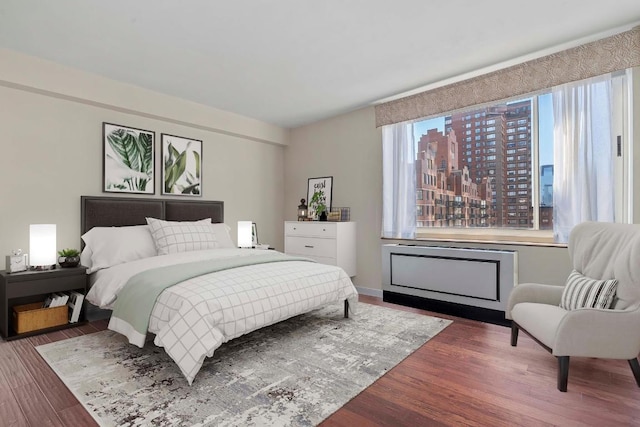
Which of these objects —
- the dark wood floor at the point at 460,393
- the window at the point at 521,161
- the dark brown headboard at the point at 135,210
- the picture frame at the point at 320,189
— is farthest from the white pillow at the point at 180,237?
the window at the point at 521,161

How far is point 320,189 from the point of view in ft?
16.3

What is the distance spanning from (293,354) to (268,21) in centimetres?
247

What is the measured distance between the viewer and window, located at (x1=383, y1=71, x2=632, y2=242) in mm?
2777

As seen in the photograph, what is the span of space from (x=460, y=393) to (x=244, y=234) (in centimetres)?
319

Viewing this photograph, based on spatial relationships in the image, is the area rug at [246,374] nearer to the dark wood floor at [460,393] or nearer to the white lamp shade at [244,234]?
the dark wood floor at [460,393]

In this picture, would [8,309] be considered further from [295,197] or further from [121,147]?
[295,197]

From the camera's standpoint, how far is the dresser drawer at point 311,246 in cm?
438

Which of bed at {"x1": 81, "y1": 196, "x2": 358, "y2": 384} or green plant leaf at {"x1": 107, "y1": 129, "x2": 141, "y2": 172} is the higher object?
green plant leaf at {"x1": 107, "y1": 129, "x2": 141, "y2": 172}

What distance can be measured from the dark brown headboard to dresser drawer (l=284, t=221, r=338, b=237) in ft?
3.38

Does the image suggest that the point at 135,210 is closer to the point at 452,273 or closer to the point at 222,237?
the point at 222,237

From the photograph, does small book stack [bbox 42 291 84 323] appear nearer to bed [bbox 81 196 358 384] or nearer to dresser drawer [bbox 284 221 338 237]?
bed [bbox 81 196 358 384]

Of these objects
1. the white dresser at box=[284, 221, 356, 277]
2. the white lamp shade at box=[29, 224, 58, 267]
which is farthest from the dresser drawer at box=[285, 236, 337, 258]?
the white lamp shade at box=[29, 224, 58, 267]

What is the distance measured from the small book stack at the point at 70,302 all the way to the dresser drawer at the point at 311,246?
2543mm

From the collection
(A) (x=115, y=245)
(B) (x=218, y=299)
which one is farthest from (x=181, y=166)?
(B) (x=218, y=299)
